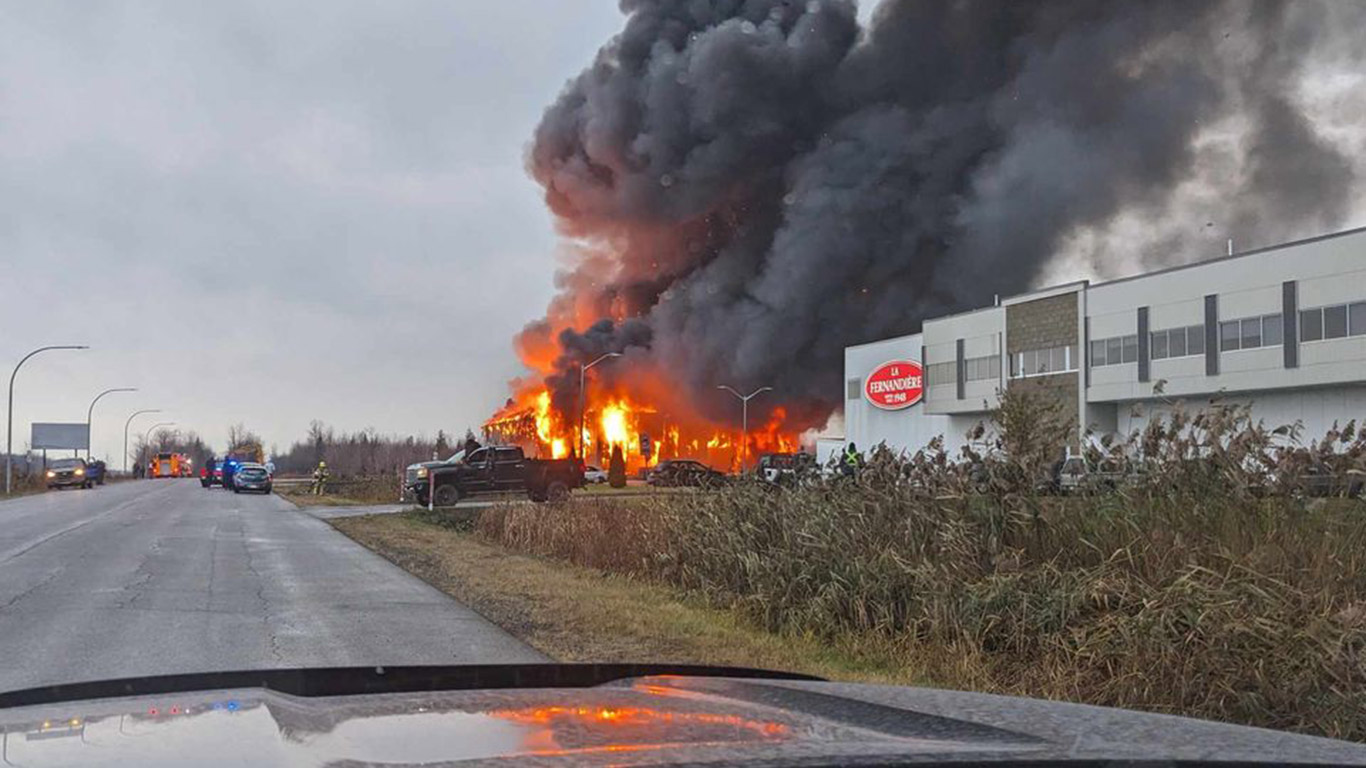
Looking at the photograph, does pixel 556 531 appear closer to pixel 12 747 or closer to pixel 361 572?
pixel 361 572

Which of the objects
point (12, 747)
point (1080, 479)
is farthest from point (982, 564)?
point (12, 747)

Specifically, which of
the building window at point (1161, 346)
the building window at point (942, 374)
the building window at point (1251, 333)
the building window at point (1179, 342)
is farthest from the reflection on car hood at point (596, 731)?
the building window at point (942, 374)

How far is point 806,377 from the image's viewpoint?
245 feet

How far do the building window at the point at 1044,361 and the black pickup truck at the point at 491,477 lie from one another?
28806 millimetres

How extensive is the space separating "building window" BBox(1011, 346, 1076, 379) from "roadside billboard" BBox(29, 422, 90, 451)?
80.2m

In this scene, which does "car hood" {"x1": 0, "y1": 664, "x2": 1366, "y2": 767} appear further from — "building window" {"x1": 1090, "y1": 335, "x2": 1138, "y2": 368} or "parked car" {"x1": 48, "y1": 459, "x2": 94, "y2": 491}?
"parked car" {"x1": 48, "y1": 459, "x2": 94, "y2": 491}

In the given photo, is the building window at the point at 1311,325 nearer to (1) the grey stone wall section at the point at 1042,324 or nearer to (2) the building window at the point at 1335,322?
(2) the building window at the point at 1335,322

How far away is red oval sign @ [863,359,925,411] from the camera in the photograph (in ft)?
212

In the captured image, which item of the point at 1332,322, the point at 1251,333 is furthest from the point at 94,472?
the point at 1332,322

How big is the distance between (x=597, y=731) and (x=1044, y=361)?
55.6 metres

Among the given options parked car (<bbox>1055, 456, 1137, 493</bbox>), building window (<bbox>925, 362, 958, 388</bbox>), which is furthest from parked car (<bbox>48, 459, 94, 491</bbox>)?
parked car (<bbox>1055, 456, 1137, 493</bbox>)

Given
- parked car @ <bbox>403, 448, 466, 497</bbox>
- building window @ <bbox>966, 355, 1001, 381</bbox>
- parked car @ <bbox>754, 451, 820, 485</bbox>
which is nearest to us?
parked car @ <bbox>754, 451, 820, 485</bbox>

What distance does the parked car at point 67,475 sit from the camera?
61.9 meters

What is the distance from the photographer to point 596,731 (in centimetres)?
216
